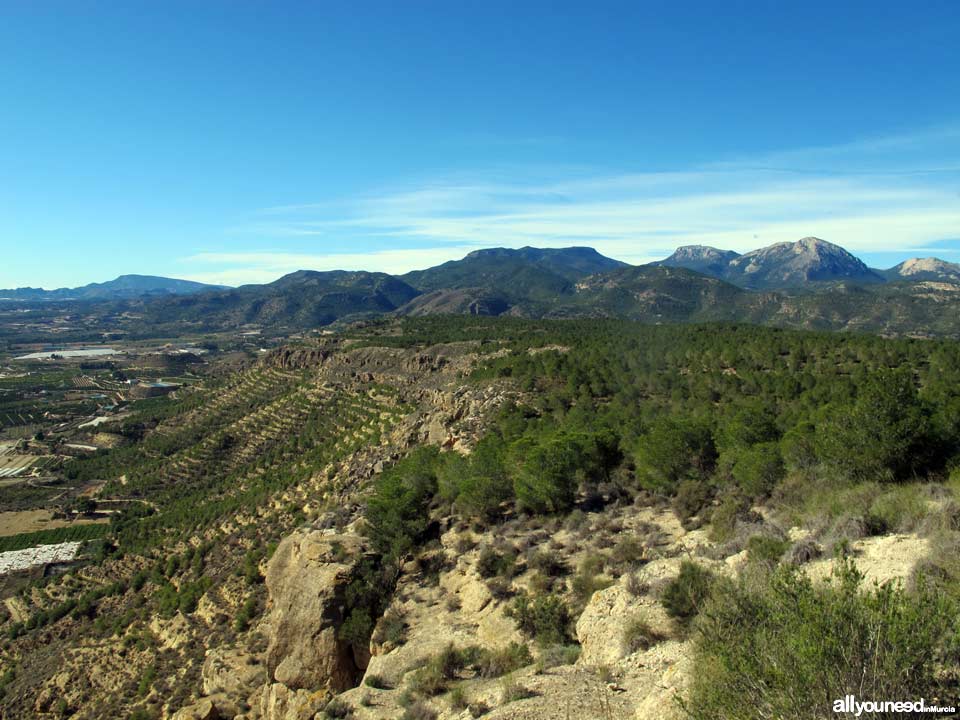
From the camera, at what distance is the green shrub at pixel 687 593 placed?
39.4 ft

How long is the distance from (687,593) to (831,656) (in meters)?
6.38

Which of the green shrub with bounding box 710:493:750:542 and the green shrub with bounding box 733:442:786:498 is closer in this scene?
the green shrub with bounding box 710:493:750:542

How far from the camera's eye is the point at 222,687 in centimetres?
2009

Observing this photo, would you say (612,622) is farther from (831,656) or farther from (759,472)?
(759,472)

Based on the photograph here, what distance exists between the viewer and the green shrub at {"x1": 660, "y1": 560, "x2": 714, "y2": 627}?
12000 millimetres

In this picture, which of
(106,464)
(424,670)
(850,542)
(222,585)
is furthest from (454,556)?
(106,464)

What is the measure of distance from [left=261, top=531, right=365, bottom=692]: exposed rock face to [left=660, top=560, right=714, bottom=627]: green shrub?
1133cm

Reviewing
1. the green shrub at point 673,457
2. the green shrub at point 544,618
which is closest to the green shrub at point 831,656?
the green shrub at point 544,618

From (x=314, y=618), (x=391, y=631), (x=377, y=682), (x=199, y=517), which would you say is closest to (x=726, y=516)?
(x=391, y=631)

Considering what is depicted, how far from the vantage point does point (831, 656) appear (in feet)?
20.2

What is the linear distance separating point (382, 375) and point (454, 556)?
42899 mm

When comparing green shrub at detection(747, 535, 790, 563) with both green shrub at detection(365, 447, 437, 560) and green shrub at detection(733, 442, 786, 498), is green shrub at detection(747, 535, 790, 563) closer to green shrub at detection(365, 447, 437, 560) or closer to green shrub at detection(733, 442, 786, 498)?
green shrub at detection(733, 442, 786, 498)

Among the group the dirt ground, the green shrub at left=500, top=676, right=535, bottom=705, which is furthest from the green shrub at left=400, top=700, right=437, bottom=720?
the dirt ground

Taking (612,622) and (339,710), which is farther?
(339,710)
